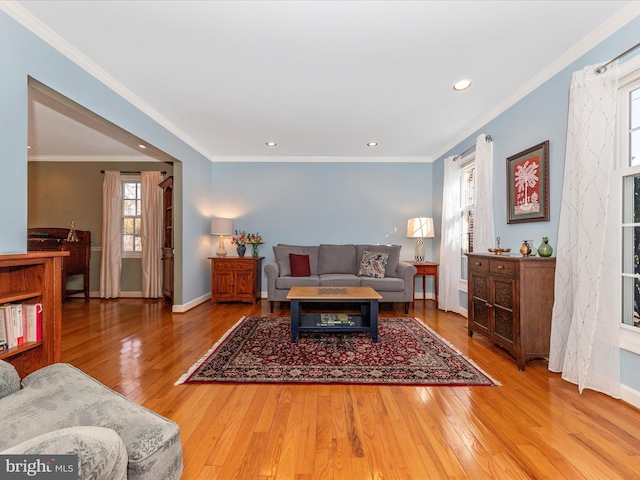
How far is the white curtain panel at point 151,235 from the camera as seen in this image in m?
5.51

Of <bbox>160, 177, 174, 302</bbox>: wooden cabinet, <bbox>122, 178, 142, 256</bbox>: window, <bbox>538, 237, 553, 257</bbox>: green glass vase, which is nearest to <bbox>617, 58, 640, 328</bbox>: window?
<bbox>538, 237, 553, 257</bbox>: green glass vase

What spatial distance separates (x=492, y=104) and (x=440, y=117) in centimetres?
56

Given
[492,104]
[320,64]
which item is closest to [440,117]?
[492,104]

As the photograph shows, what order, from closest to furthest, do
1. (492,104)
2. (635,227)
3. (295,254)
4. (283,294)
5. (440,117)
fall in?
(635,227)
(492,104)
(440,117)
(283,294)
(295,254)

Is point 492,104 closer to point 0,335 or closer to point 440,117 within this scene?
point 440,117

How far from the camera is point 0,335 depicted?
184 cm

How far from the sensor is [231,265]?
4926 millimetres

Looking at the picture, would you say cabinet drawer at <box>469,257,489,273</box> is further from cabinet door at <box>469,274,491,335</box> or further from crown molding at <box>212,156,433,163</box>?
crown molding at <box>212,156,433,163</box>

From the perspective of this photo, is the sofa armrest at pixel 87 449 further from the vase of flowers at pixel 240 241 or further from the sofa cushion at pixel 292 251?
the vase of flowers at pixel 240 241

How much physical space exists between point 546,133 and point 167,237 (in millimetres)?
5093

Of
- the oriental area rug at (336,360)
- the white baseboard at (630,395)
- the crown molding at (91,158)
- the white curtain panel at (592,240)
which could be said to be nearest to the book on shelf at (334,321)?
the oriental area rug at (336,360)

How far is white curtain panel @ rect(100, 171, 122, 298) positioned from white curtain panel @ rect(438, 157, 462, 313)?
17.8ft

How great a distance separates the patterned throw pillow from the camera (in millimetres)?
4723

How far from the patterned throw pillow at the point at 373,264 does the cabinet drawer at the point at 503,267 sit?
1.93 meters
